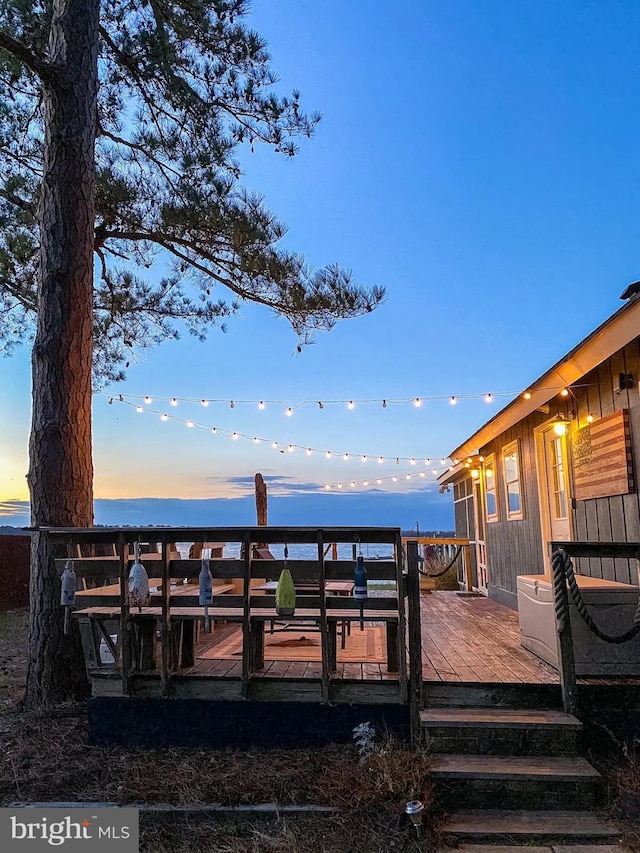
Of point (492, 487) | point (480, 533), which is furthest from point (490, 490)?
point (480, 533)

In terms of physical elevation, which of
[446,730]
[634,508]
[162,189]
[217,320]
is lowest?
[446,730]

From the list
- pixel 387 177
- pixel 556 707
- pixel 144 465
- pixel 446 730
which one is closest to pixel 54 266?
pixel 446 730

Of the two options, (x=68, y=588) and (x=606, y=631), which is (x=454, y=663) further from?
(x=68, y=588)

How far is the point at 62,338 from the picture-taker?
467 centimetres

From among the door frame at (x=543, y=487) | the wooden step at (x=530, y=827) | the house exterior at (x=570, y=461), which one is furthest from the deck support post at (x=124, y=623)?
the door frame at (x=543, y=487)

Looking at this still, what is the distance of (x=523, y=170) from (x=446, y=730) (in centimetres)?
1177

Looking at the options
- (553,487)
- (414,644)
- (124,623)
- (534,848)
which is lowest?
(534,848)

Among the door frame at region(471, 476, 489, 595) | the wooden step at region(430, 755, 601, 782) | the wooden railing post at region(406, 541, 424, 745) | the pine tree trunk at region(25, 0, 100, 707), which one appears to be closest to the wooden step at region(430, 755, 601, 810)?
the wooden step at region(430, 755, 601, 782)

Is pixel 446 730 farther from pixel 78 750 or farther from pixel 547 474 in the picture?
pixel 547 474

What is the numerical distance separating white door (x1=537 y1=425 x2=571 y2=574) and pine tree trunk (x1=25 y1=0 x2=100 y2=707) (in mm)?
4529

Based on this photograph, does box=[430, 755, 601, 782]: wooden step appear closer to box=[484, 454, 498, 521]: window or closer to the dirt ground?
the dirt ground

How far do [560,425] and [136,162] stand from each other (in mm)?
5310

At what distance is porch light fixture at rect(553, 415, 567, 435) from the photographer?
5707 millimetres

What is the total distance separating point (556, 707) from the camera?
3.54m
